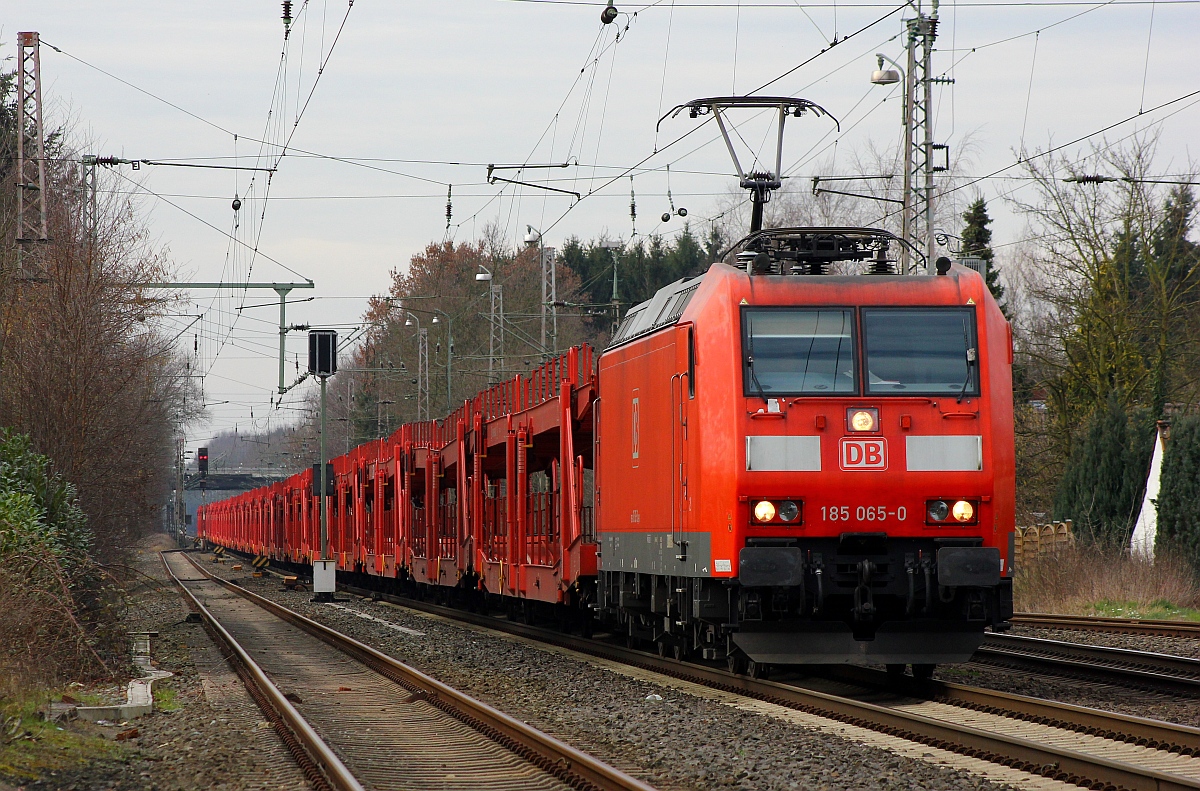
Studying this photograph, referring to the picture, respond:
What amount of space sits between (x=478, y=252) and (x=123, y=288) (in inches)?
1755

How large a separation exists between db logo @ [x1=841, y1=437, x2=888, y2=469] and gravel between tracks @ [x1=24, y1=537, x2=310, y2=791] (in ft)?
16.1

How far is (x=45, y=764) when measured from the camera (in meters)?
8.83

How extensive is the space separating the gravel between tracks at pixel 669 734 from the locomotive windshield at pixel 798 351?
105 inches

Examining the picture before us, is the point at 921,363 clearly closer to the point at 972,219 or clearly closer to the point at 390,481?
the point at 390,481

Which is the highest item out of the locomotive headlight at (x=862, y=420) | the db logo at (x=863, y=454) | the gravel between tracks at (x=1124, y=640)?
the locomotive headlight at (x=862, y=420)

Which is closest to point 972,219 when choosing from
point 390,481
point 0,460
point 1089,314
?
→ point 1089,314

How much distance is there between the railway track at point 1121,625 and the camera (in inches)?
692

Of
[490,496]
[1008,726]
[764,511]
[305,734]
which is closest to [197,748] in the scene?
[305,734]

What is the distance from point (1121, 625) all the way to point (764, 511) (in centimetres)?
944

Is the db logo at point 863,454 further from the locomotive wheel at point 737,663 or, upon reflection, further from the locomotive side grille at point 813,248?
the locomotive wheel at point 737,663

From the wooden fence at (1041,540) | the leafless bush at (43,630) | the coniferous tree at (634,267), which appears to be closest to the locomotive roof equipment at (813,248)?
the leafless bush at (43,630)

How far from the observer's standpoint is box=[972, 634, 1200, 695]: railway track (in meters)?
12.0

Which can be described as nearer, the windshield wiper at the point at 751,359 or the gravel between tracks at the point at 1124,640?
the windshield wiper at the point at 751,359

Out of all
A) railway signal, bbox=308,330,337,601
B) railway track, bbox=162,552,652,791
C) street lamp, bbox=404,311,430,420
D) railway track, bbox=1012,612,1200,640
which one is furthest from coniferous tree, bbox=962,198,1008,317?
railway track, bbox=162,552,652,791
